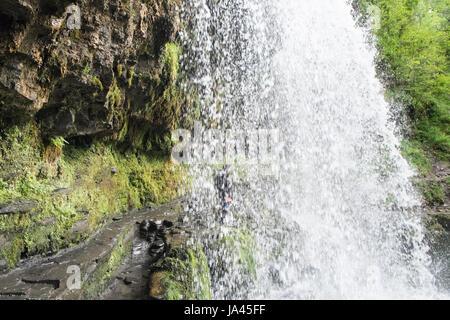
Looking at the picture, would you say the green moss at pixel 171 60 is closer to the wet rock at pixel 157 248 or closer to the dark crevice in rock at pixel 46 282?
the wet rock at pixel 157 248

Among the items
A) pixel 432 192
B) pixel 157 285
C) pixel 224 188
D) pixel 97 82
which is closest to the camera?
pixel 157 285

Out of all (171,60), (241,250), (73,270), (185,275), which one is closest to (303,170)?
(241,250)

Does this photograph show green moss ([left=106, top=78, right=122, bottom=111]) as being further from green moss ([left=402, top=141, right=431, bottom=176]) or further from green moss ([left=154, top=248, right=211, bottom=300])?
green moss ([left=402, top=141, right=431, bottom=176])

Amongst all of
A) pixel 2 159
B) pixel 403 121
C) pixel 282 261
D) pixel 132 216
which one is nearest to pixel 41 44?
pixel 2 159

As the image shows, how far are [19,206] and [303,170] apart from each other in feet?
24.5

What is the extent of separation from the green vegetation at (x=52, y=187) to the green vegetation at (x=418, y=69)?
42.9 ft

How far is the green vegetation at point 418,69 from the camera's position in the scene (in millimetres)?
12797

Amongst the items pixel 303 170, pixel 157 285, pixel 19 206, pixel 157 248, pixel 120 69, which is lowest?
pixel 157 285

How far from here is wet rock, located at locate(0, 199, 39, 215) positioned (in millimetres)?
2750

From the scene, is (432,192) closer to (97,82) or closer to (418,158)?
(418,158)

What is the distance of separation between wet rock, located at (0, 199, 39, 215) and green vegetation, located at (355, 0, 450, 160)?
1429cm

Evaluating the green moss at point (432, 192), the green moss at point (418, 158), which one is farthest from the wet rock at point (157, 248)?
the green moss at point (418, 158)

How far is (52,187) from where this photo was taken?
3.63 m

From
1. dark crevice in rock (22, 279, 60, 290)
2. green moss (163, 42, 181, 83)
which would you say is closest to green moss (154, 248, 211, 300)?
dark crevice in rock (22, 279, 60, 290)
